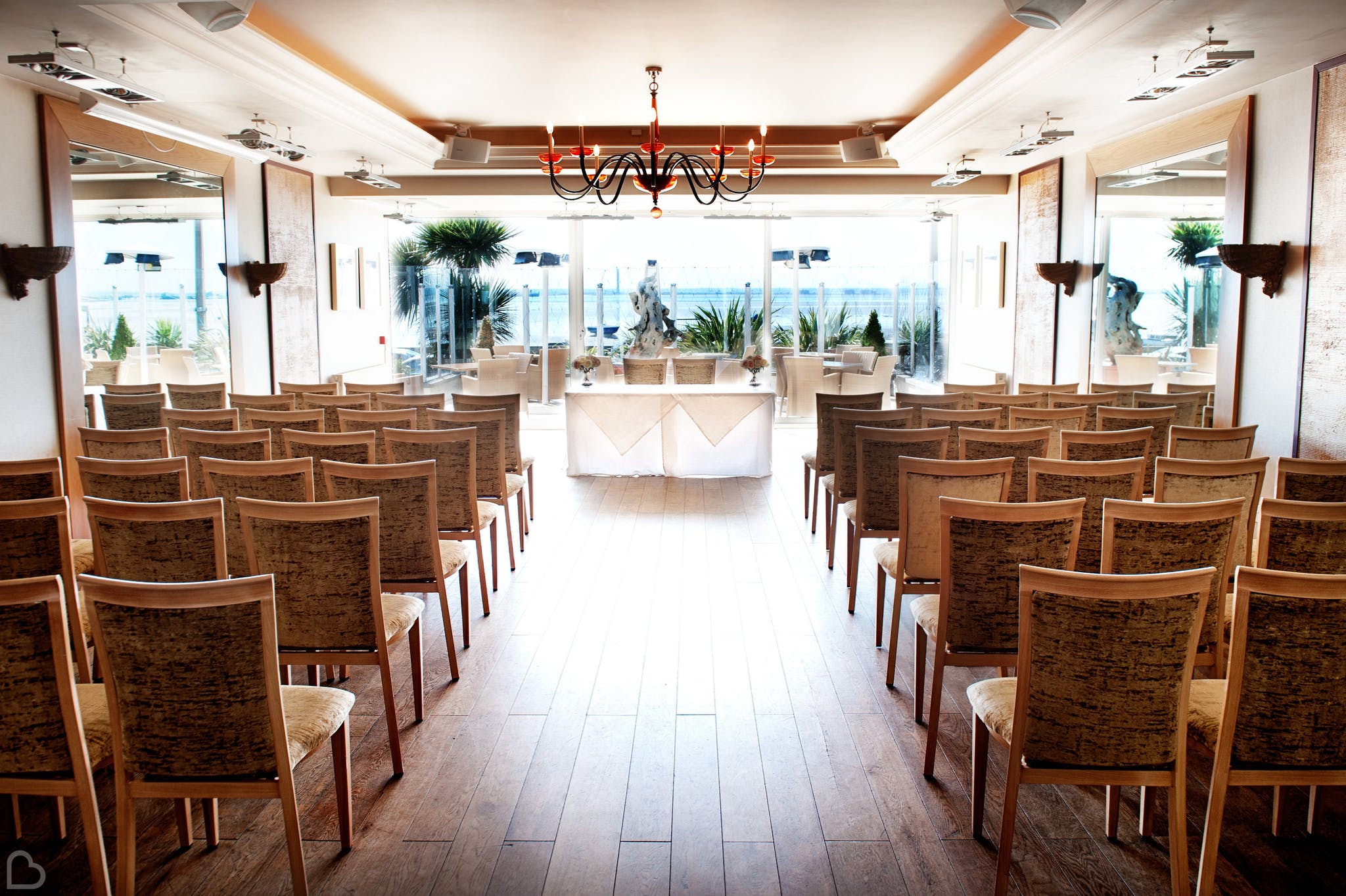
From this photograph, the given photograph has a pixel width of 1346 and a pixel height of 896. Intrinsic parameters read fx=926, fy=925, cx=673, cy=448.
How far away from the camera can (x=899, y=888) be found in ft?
7.91

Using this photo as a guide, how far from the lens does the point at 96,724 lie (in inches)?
94.5

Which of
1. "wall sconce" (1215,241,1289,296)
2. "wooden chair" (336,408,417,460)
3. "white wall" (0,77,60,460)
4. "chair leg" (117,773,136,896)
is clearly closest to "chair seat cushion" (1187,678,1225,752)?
"chair leg" (117,773,136,896)

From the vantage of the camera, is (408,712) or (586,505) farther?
(586,505)

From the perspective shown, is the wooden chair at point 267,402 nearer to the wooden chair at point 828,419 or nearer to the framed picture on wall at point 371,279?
the wooden chair at point 828,419

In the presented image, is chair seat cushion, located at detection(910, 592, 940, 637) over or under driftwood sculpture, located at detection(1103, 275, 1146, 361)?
under

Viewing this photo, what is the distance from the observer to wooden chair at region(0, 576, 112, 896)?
6.47 feet

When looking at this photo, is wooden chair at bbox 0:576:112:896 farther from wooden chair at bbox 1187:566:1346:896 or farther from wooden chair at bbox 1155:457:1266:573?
wooden chair at bbox 1155:457:1266:573

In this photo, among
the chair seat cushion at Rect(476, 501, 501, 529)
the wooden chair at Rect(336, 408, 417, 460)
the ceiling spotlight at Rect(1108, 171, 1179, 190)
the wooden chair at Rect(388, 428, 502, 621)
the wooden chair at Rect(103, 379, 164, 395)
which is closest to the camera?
the wooden chair at Rect(388, 428, 502, 621)

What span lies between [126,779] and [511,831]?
3.33ft

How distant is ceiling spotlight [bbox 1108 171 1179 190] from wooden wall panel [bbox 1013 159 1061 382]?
3.26 feet

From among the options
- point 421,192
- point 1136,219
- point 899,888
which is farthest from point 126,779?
point 421,192

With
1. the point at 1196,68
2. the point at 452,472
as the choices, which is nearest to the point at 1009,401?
the point at 1196,68

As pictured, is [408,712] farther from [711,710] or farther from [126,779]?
[126,779]

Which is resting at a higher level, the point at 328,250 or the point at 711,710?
the point at 328,250
